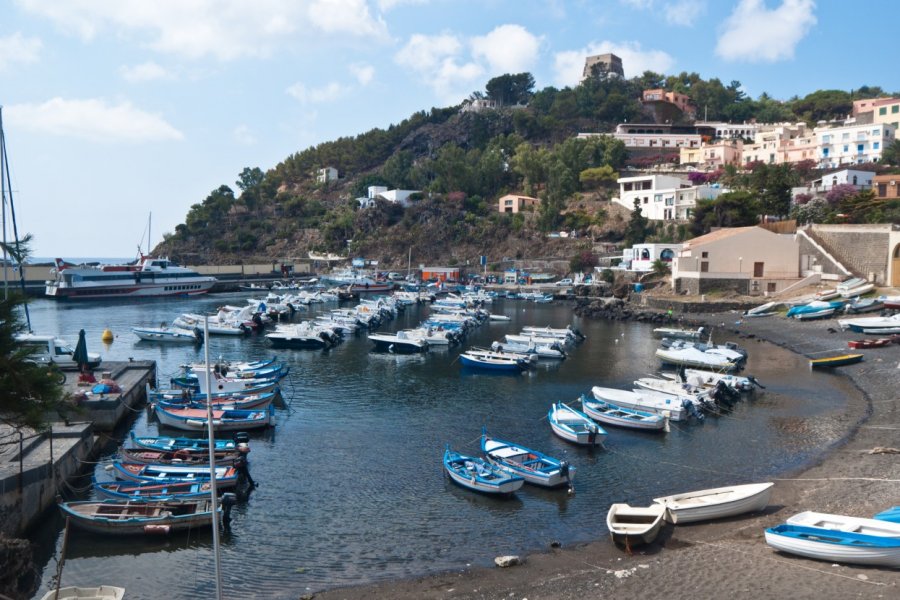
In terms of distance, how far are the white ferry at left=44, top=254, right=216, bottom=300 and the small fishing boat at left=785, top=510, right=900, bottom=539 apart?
88437 mm

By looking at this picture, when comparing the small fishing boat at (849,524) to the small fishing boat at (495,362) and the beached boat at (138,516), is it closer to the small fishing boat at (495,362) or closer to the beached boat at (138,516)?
the beached boat at (138,516)

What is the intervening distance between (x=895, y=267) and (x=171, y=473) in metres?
58.5

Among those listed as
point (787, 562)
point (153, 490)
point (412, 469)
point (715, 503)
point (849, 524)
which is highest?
point (849, 524)

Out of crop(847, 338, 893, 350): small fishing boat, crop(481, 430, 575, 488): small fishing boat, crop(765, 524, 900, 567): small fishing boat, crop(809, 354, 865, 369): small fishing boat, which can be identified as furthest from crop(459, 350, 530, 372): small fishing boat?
crop(765, 524, 900, 567): small fishing boat

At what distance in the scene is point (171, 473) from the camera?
20.5 metres

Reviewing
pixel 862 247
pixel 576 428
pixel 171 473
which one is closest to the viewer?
pixel 171 473

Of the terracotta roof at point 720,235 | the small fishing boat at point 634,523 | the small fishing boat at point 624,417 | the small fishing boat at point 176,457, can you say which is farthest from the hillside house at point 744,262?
the small fishing boat at point 176,457

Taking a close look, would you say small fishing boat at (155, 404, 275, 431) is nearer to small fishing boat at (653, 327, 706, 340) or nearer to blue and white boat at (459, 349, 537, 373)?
blue and white boat at (459, 349, 537, 373)

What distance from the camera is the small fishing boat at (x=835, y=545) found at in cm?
1426

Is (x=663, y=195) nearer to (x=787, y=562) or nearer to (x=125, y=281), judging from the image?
(x=125, y=281)

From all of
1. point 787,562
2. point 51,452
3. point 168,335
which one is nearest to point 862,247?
point 787,562

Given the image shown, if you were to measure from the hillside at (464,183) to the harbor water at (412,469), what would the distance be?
5373 centimetres

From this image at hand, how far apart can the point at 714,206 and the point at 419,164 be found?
74562 mm

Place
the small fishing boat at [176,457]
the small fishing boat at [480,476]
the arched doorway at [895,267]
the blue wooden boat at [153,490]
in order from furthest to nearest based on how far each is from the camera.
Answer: the arched doorway at [895,267]
the small fishing boat at [176,457]
the small fishing boat at [480,476]
the blue wooden boat at [153,490]
